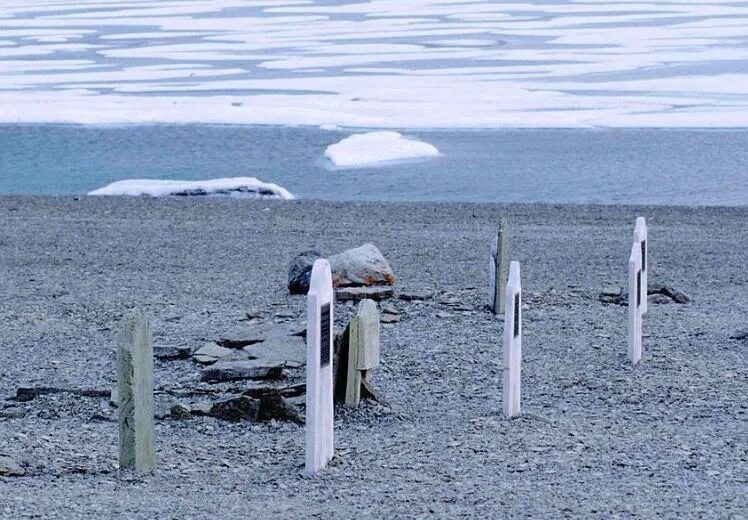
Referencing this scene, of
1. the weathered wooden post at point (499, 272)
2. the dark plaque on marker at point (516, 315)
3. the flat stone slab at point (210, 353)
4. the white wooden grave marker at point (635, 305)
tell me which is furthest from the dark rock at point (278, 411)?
the weathered wooden post at point (499, 272)

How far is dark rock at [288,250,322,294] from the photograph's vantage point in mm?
9195

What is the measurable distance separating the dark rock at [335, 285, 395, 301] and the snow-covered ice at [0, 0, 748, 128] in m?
13.1

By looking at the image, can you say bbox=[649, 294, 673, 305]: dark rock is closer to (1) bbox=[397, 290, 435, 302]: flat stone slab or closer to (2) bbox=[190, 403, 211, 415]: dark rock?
→ (1) bbox=[397, 290, 435, 302]: flat stone slab

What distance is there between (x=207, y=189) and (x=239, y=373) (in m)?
9.19

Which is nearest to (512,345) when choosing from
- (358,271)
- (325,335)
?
(325,335)

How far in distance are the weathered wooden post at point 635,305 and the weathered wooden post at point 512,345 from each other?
4.14 ft

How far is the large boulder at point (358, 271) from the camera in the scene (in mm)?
9062

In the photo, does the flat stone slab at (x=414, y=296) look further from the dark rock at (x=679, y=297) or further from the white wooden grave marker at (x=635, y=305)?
the white wooden grave marker at (x=635, y=305)

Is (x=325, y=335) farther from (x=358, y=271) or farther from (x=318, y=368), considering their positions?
(x=358, y=271)

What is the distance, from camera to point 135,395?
15.5ft

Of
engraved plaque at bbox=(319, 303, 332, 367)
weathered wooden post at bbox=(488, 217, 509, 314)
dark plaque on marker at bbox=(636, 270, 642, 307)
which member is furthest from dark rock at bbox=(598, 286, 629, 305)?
engraved plaque at bbox=(319, 303, 332, 367)

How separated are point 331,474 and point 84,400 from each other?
5.74 ft

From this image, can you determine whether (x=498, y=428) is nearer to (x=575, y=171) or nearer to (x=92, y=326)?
(x=92, y=326)

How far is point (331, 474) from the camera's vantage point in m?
4.81
